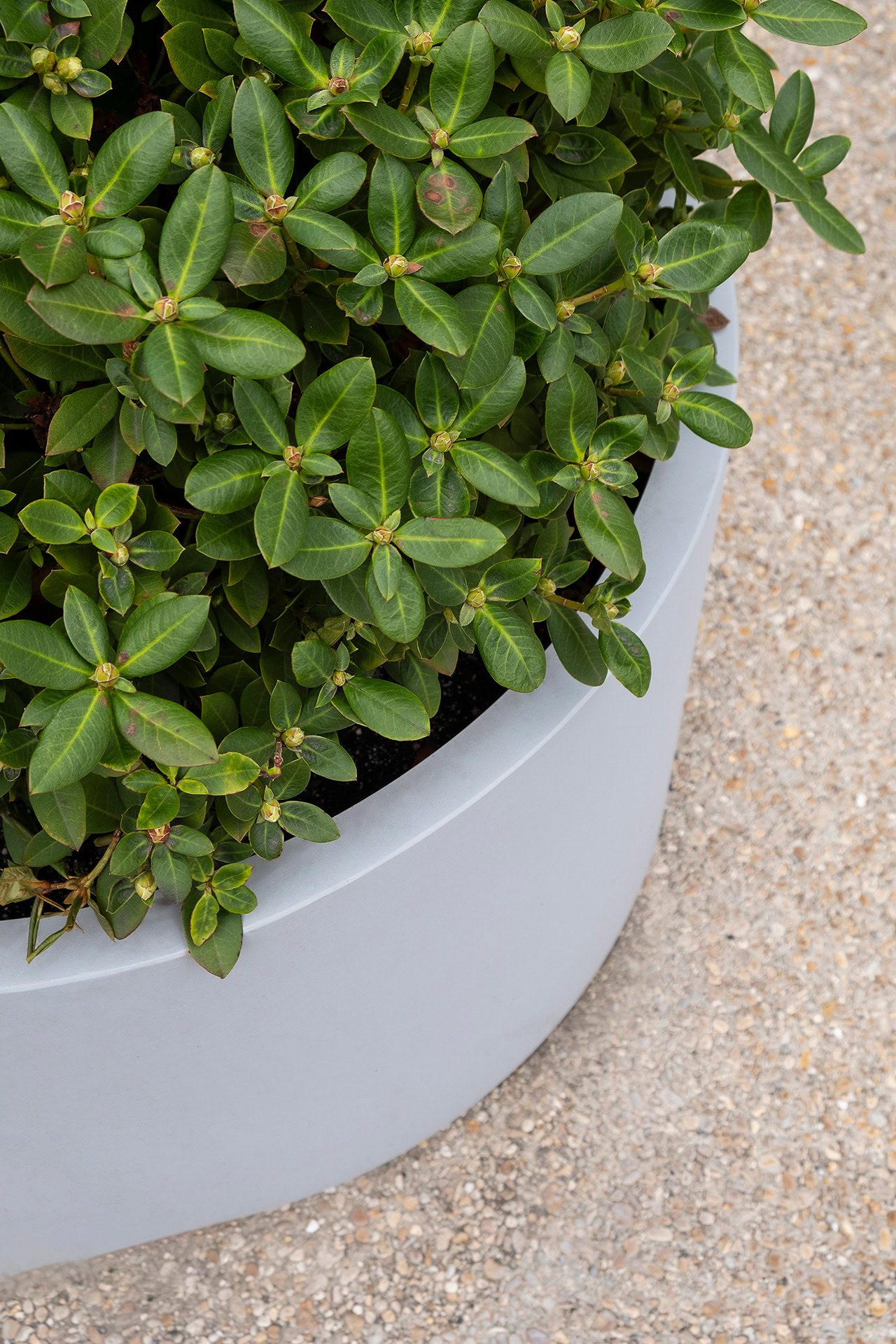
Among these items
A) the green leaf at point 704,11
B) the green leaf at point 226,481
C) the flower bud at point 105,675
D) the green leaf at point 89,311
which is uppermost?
the green leaf at point 704,11

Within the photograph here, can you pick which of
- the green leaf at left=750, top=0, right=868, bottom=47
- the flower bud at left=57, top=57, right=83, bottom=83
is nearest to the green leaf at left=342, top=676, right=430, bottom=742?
the flower bud at left=57, top=57, right=83, bottom=83

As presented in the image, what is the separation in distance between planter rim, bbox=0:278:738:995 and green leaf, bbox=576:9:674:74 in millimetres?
501

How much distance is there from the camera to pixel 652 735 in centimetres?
142

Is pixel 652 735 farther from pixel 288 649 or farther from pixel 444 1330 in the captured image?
pixel 444 1330

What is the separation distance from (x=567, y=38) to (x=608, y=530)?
340 millimetres

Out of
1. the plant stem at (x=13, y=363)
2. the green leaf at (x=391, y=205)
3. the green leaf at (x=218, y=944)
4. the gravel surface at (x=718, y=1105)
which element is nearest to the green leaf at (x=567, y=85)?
the green leaf at (x=391, y=205)

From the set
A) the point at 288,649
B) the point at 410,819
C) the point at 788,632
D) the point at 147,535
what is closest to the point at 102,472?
the point at 147,535

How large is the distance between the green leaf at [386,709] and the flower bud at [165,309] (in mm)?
314

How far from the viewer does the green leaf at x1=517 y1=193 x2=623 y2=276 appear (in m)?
0.86

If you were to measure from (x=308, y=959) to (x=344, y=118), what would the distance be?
2.30ft

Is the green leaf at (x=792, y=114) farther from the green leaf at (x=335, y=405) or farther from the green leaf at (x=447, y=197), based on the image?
the green leaf at (x=335, y=405)

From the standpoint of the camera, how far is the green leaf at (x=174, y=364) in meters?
0.72

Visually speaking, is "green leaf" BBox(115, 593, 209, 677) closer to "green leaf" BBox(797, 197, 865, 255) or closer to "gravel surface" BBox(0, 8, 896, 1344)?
"green leaf" BBox(797, 197, 865, 255)

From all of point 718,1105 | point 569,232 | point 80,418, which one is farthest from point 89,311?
point 718,1105
